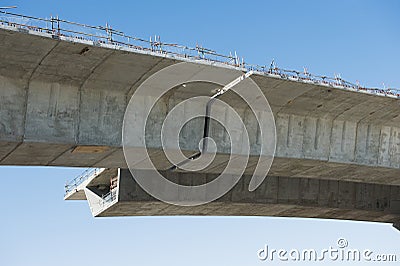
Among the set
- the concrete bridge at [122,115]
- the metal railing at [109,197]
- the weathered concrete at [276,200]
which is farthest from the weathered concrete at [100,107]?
the metal railing at [109,197]

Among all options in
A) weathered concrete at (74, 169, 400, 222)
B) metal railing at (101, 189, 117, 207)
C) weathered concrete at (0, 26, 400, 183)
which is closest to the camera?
weathered concrete at (0, 26, 400, 183)

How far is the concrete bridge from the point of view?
19328 mm

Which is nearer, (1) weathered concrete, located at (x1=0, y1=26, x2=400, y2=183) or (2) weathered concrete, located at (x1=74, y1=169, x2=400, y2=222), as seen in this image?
(1) weathered concrete, located at (x1=0, y1=26, x2=400, y2=183)

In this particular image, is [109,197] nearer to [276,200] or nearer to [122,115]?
[276,200]

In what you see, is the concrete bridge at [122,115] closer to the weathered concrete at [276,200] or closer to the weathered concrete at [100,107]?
the weathered concrete at [100,107]

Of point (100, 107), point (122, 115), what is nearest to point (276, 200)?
point (122, 115)

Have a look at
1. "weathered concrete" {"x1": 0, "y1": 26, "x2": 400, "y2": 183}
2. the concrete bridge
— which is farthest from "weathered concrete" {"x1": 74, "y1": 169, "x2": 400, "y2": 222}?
"weathered concrete" {"x1": 0, "y1": 26, "x2": 400, "y2": 183}

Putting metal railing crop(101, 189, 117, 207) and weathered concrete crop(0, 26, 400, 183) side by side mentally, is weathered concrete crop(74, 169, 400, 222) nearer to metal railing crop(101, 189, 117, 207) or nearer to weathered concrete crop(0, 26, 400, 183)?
metal railing crop(101, 189, 117, 207)

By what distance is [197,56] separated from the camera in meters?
21.2

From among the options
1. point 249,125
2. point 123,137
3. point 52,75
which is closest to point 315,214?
point 249,125

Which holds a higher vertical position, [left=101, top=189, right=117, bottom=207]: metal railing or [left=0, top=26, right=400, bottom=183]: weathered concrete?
[left=0, top=26, right=400, bottom=183]: weathered concrete

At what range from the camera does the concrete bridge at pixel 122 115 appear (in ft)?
63.4

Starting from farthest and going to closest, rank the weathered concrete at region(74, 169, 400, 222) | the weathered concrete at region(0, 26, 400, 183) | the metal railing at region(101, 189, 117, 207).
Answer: the weathered concrete at region(74, 169, 400, 222), the metal railing at region(101, 189, 117, 207), the weathered concrete at region(0, 26, 400, 183)

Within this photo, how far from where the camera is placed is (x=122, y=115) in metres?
21.8
